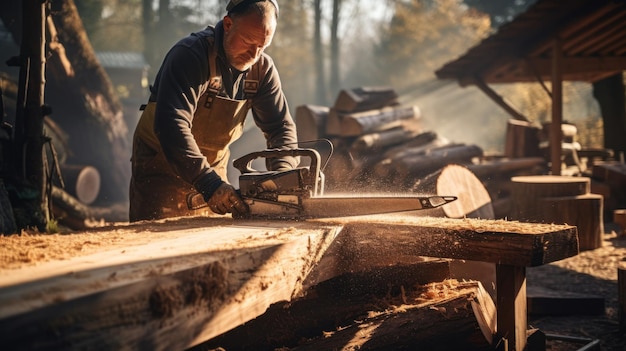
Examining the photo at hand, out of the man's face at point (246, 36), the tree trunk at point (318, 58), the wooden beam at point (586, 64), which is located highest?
the tree trunk at point (318, 58)

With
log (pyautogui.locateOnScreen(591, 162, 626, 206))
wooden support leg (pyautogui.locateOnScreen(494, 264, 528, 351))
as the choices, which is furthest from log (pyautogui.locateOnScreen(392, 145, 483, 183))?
wooden support leg (pyautogui.locateOnScreen(494, 264, 528, 351))

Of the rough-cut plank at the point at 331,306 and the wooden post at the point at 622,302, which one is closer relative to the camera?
the rough-cut plank at the point at 331,306

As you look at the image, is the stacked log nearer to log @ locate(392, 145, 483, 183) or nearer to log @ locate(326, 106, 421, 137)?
log @ locate(392, 145, 483, 183)

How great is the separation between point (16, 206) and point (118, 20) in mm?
37367

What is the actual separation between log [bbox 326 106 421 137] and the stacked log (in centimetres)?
217

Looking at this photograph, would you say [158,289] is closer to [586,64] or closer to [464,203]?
[464,203]

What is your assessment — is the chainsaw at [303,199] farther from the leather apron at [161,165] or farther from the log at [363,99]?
the log at [363,99]

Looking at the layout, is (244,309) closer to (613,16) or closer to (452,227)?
(452,227)

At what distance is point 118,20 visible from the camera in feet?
131

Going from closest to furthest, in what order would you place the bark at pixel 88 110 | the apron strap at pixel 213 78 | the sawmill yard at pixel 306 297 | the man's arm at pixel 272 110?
the sawmill yard at pixel 306 297 < the apron strap at pixel 213 78 < the man's arm at pixel 272 110 < the bark at pixel 88 110

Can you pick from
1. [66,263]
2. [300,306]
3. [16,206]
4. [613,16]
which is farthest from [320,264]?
[613,16]

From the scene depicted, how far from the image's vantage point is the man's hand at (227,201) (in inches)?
122

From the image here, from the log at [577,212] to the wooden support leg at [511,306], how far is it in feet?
13.5

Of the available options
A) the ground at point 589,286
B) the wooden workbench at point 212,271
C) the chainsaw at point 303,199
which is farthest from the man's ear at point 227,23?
the ground at point 589,286
